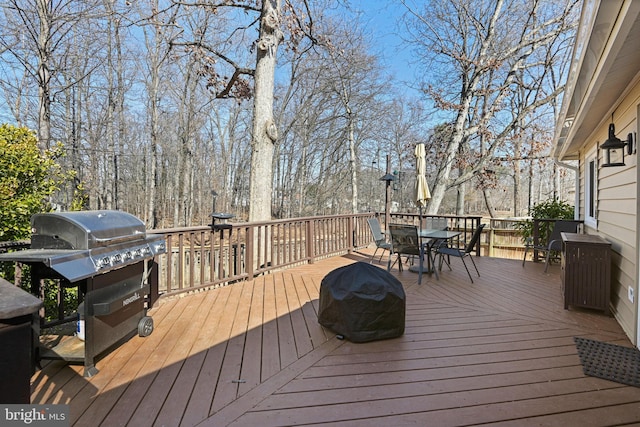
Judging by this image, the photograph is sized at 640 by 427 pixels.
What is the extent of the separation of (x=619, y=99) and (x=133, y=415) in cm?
475

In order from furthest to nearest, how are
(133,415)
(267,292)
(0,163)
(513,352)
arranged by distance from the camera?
(267,292) → (0,163) → (513,352) → (133,415)

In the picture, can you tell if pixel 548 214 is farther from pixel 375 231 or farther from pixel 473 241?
pixel 375 231

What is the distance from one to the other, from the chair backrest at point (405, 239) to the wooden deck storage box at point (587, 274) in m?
1.68

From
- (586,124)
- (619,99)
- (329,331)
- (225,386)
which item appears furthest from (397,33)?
(225,386)

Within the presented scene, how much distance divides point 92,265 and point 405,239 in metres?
3.74

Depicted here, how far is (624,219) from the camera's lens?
10.3 ft

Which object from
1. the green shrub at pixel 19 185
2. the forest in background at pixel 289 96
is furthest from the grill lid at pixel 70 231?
the forest in background at pixel 289 96

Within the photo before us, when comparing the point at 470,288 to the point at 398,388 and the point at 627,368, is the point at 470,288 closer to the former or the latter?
the point at 627,368

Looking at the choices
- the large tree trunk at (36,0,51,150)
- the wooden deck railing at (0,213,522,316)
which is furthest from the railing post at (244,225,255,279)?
the large tree trunk at (36,0,51,150)

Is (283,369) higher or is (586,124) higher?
(586,124)

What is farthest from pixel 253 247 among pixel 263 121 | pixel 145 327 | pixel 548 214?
pixel 548 214

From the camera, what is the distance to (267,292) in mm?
4113

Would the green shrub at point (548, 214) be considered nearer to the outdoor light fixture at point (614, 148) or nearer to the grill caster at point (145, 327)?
the outdoor light fixture at point (614, 148)

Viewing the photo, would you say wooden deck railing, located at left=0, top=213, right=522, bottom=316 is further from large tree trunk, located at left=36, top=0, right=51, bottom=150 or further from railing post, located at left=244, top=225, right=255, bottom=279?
large tree trunk, located at left=36, top=0, right=51, bottom=150
